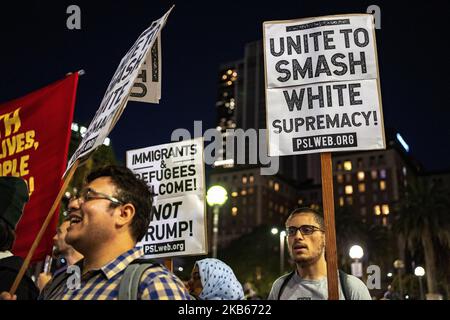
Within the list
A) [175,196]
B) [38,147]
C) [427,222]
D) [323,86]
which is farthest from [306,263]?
[427,222]

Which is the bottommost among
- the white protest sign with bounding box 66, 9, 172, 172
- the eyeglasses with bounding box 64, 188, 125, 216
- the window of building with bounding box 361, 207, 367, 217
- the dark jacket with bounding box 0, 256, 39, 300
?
the dark jacket with bounding box 0, 256, 39, 300

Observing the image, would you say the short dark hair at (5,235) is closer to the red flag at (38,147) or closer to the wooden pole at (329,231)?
the red flag at (38,147)

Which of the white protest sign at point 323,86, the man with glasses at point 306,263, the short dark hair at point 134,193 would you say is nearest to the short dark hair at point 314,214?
the man with glasses at point 306,263

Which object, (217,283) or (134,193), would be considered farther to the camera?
(217,283)

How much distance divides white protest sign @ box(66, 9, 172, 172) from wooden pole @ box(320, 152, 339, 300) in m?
2.18

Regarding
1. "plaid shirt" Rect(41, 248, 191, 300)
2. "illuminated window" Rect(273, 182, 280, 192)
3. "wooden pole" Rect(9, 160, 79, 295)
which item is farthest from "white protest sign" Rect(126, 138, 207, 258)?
"illuminated window" Rect(273, 182, 280, 192)

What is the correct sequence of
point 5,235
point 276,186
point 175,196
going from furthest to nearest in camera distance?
1. point 276,186
2. point 175,196
3. point 5,235

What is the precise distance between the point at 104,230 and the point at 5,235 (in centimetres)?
111

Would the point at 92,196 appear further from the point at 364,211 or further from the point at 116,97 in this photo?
the point at 364,211

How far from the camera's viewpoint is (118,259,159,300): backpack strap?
2773mm

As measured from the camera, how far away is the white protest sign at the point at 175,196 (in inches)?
305

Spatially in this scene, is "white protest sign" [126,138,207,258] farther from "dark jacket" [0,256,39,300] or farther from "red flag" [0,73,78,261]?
"dark jacket" [0,256,39,300]

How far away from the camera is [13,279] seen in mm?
3820
